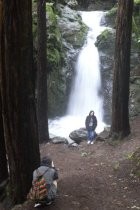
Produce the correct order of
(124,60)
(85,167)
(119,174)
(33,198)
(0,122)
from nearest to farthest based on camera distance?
(33,198) < (0,122) < (119,174) < (85,167) < (124,60)

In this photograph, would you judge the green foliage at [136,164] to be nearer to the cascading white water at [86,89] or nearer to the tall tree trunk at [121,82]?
the tall tree trunk at [121,82]

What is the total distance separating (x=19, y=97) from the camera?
303 inches

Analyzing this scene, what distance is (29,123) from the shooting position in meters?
7.96

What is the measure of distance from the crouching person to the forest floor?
304 mm

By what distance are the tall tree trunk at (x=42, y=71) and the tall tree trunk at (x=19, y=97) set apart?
26.6ft

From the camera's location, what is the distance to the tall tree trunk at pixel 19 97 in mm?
7402

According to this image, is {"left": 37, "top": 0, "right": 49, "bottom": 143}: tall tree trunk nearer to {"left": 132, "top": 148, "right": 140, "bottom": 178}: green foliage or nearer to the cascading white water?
the cascading white water

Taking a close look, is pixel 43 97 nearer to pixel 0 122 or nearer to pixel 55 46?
pixel 55 46

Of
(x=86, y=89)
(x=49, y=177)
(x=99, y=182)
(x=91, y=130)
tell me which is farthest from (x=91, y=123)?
(x=49, y=177)

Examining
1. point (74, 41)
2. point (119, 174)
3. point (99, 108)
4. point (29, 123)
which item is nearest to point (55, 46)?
point (74, 41)

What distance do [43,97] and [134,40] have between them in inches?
281

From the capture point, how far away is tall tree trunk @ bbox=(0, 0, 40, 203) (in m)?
7.40

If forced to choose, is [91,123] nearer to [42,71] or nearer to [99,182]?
[42,71]

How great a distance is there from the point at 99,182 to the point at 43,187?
2.48 meters
